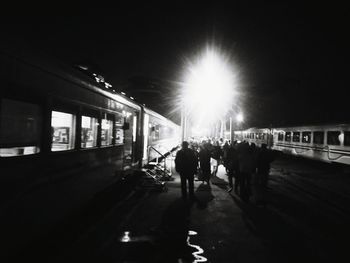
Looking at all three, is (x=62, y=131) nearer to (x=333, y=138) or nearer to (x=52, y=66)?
(x=52, y=66)

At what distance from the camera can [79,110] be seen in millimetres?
5652

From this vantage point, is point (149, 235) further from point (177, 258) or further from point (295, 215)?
point (295, 215)

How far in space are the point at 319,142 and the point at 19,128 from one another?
19905mm

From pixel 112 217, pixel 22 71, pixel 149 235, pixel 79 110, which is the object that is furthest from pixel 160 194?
pixel 22 71

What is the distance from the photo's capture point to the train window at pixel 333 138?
17.8 metres

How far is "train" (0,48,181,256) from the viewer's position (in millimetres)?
3658

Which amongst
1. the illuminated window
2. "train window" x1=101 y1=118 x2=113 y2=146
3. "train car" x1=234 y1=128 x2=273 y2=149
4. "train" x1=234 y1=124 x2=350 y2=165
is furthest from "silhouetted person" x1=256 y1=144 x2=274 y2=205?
"train car" x1=234 y1=128 x2=273 y2=149

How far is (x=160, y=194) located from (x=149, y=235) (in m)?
3.76

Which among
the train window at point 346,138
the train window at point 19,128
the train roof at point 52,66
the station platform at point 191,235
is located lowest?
the station platform at point 191,235

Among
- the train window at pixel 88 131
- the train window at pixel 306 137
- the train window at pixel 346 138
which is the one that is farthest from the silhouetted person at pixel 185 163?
the train window at pixel 306 137

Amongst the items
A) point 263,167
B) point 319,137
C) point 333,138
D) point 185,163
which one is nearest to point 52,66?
point 185,163

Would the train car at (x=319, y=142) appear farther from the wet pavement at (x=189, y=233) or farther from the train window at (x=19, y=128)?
the train window at (x=19, y=128)

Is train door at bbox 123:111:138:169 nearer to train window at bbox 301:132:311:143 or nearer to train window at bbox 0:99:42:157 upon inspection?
train window at bbox 0:99:42:157

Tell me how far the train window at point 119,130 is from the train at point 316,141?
43.5 feet
